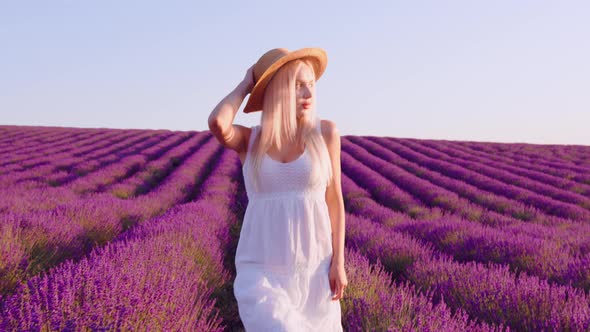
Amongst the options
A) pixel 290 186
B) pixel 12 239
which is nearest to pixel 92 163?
pixel 12 239

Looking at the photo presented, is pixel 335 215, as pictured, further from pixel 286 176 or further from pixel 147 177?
pixel 147 177

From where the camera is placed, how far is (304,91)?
79.0 inches

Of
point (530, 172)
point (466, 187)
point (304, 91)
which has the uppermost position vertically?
point (304, 91)

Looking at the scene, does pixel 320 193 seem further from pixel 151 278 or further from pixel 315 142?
pixel 151 278

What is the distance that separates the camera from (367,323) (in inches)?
92.2

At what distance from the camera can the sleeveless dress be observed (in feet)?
5.90

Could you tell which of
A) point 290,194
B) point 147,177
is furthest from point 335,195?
point 147,177

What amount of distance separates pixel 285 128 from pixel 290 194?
0.29m

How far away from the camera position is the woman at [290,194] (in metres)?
1.83

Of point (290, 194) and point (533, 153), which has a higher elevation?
point (290, 194)

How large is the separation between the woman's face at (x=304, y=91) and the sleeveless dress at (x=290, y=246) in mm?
224

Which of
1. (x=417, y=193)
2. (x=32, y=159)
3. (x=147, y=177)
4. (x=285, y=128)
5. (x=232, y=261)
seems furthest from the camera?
(x=32, y=159)

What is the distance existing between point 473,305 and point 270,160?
1.88 m

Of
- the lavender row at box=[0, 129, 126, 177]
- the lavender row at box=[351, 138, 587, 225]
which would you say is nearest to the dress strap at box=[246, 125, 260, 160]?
the lavender row at box=[351, 138, 587, 225]
